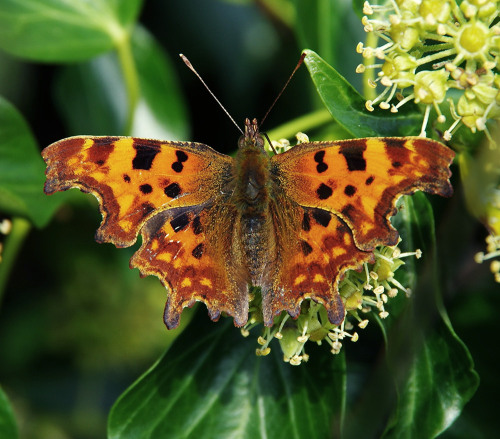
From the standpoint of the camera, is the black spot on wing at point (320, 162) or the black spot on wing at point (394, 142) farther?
the black spot on wing at point (320, 162)

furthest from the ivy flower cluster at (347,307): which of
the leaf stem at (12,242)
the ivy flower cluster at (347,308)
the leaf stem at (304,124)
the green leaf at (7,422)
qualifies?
the leaf stem at (12,242)

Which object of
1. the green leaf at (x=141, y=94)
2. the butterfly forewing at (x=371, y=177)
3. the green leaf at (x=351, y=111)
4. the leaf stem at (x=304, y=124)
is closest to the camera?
the butterfly forewing at (x=371, y=177)

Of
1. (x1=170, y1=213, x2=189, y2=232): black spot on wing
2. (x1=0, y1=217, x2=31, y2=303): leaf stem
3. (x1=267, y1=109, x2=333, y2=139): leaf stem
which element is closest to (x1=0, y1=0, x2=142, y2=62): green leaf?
(x1=0, y1=217, x2=31, y2=303): leaf stem

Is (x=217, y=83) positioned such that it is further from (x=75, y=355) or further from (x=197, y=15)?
(x=75, y=355)

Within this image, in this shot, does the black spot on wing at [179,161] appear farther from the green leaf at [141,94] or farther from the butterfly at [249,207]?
the green leaf at [141,94]

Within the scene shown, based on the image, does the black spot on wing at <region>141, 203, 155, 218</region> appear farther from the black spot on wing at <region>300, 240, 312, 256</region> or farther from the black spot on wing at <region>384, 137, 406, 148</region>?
the black spot on wing at <region>384, 137, 406, 148</region>

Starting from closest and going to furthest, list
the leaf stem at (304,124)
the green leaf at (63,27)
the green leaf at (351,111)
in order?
the green leaf at (351,111)
the leaf stem at (304,124)
the green leaf at (63,27)
